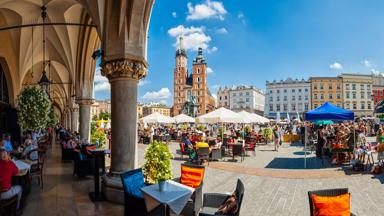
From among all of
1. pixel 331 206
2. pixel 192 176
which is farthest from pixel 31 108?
pixel 331 206

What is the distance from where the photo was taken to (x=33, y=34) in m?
14.7

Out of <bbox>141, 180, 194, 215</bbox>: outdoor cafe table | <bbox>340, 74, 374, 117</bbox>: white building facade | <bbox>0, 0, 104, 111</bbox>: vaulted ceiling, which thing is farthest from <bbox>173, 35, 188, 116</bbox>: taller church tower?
<bbox>141, 180, 194, 215</bbox>: outdoor cafe table

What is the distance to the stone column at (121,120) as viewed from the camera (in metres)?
5.61

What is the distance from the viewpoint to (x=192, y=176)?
5.27 metres

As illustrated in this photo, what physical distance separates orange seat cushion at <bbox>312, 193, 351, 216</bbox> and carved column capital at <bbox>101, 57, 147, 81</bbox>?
13.5 feet

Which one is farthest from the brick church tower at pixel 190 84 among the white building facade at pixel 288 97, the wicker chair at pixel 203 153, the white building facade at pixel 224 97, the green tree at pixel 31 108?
the wicker chair at pixel 203 153

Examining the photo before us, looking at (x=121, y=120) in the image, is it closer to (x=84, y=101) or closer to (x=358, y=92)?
(x=84, y=101)

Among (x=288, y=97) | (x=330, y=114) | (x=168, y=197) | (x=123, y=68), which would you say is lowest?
(x=168, y=197)

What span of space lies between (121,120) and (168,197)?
231 centimetres

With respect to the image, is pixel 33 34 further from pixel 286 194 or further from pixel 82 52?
pixel 286 194

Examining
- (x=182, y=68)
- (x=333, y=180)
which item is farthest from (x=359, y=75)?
(x=333, y=180)

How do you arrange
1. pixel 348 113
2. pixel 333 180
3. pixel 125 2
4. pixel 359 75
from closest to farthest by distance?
pixel 125 2, pixel 333 180, pixel 348 113, pixel 359 75

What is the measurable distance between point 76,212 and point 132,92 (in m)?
2.60

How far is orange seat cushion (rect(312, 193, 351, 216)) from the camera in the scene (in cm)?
352
